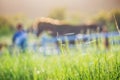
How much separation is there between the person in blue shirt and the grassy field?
0.39ft

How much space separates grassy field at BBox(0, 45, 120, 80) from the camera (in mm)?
3100

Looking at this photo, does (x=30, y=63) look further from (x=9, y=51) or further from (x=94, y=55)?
(x=94, y=55)

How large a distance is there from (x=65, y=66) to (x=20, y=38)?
2.44 ft

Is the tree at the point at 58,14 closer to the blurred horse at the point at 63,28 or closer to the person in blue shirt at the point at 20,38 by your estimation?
the blurred horse at the point at 63,28

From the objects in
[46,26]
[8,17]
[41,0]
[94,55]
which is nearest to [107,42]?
[94,55]

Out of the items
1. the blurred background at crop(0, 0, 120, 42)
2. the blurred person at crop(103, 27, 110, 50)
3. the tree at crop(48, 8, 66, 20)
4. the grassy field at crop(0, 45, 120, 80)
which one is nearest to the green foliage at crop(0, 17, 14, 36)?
the blurred background at crop(0, 0, 120, 42)

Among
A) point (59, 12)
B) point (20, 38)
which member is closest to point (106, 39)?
point (59, 12)

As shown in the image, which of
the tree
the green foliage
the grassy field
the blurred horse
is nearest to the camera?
the grassy field

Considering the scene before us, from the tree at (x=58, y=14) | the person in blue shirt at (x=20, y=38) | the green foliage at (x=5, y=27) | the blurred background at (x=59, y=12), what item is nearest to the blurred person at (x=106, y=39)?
the blurred background at (x=59, y=12)

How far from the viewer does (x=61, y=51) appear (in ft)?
10.8

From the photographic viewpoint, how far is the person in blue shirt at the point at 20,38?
3.64 meters

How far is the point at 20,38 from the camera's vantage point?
3.65m

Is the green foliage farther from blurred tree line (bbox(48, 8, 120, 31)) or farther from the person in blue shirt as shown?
blurred tree line (bbox(48, 8, 120, 31))

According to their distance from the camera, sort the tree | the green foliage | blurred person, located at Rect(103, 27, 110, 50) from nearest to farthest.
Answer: blurred person, located at Rect(103, 27, 110, 50)
the tree
the green foliage
